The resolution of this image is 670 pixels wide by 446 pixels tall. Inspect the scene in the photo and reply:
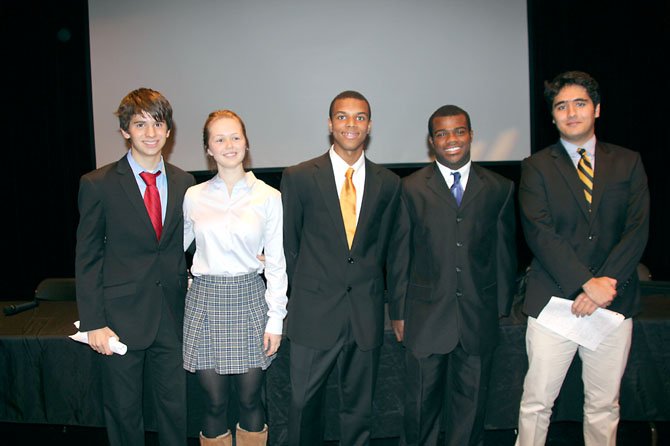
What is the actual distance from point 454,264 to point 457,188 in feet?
1.05

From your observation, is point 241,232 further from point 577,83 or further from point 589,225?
point 577,83

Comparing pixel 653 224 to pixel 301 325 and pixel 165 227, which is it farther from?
pixel 165 227

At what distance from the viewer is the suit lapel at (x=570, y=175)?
6.74 ft

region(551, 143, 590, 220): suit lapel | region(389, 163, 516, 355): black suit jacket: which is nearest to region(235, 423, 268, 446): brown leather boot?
region(389, 163, 516, 355): black suit jacket

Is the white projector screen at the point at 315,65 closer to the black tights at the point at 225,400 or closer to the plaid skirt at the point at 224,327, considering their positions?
the plaid skirt at the point at 224,327

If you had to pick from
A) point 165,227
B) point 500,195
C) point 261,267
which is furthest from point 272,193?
point 500,195

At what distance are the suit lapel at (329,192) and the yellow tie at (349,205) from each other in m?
0.03

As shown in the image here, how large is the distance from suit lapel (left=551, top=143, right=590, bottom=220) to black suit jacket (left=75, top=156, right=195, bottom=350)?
1581mm

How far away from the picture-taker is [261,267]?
82.0 inches

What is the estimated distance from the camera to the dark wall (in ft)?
14.8

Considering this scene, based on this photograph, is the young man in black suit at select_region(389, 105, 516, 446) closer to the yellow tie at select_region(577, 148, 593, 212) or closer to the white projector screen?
the yellow tie at select_region(577, 148, 593, 212)

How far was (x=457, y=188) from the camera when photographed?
83.1 inches

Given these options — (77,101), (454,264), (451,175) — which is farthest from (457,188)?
(77,101)

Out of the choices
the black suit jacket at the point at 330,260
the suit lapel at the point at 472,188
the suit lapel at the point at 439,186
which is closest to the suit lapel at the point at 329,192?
the black suit jacket at the point at 330,260
